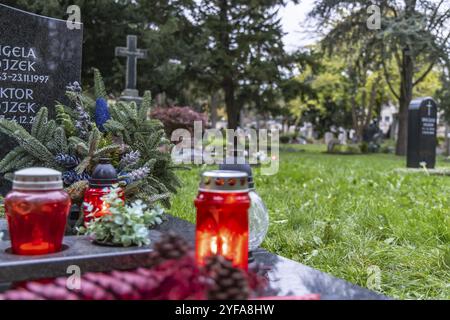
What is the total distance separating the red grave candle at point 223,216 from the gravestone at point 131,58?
367 inches

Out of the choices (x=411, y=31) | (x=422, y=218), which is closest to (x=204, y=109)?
(x=411, y=31)

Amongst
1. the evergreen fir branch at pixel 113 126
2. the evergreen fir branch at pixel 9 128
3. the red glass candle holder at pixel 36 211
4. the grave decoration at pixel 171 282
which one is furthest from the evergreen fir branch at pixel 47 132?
the grave decoration at pixel 171 282

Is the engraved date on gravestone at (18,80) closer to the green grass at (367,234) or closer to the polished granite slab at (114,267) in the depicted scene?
the green grass at (367,234)

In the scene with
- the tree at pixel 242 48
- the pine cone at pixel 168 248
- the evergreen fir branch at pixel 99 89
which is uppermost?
the tree at pixel 242 48

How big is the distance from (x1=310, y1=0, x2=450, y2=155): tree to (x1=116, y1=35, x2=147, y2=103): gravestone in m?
9.11

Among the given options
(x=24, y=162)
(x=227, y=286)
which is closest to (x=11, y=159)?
(x=24, y=162)

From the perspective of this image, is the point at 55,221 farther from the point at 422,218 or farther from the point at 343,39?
the point at 343,39

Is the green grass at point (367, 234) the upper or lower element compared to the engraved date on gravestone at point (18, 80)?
lower

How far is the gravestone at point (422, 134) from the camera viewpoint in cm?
1223

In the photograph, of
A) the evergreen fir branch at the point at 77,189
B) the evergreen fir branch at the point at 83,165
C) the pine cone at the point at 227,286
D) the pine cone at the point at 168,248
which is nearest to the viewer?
the pine cone at the point at 227,286

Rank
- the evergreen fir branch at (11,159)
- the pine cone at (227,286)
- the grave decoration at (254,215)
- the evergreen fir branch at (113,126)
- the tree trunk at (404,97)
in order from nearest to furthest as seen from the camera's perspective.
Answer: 1. the pine cone at (227,286)
2. the grave decoration at (254,215)
3. the evergreen fir branch at (11,159)
4. the evergreen fir branch at (113,126)
5. the tree trunk at (404,97)

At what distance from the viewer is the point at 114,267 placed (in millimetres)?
1877

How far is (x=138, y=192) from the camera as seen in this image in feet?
9.28
